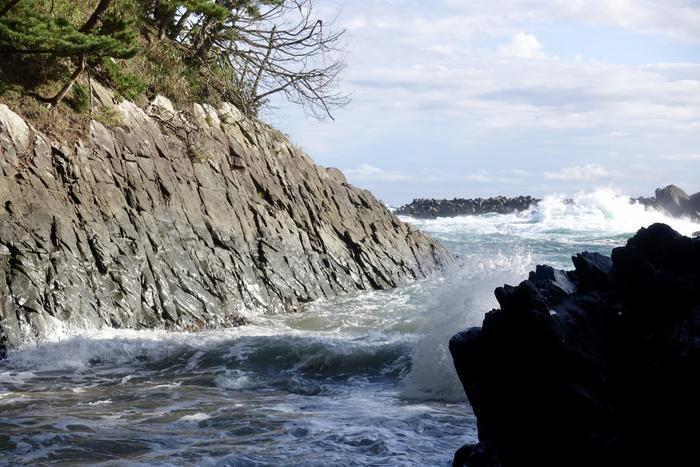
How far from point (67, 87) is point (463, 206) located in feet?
161

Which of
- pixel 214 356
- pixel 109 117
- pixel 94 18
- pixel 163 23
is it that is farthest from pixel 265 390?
pixel 163 23

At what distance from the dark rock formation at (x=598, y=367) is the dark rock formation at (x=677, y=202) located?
47.2 m

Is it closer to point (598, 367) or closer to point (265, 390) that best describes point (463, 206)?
point (265, 390)

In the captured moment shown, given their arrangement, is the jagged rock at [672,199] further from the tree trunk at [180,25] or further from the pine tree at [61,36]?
the pine tree at [61,36]

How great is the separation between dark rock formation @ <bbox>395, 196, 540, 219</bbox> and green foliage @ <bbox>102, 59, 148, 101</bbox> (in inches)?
1643

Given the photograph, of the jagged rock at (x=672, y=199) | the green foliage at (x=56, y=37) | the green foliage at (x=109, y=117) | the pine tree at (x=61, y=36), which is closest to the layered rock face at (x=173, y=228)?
the green foliage at (x=109, y=117)

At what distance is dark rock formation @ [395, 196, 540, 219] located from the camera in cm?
6103

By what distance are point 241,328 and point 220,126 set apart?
19.8 ft

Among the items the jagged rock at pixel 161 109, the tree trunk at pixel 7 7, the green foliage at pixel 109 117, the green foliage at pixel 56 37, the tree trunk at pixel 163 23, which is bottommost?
the green foliage at pixel 109 117

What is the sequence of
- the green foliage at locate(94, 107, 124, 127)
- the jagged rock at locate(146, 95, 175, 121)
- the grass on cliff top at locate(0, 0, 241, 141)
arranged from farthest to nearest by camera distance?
the jagged rock at locate(146, 95, 175, 121) < the green foliage at locate(94, 107, 124, 127) < the grass on cliff top at locate(0, 0, 241, 141)

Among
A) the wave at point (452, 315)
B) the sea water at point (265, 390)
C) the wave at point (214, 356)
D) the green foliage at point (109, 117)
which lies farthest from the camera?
the green foliage at point (109, 117)

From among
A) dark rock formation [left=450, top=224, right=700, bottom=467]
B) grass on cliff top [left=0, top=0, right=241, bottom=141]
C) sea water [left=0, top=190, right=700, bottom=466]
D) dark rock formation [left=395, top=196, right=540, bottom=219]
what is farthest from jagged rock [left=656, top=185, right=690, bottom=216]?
dark rock formation [left=450, top=224, right=700, bottom=467]

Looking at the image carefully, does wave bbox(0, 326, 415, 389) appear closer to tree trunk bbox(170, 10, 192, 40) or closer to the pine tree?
the pine tree

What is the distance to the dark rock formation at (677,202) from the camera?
5178 cm
